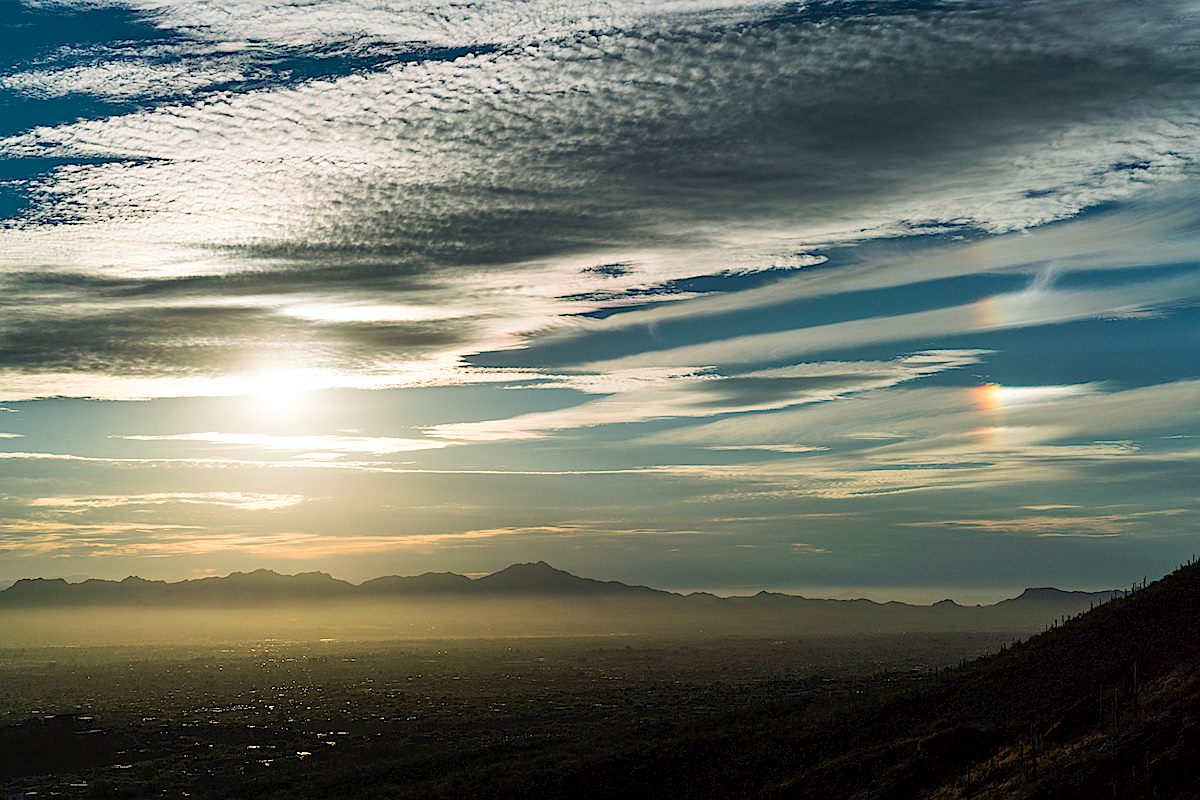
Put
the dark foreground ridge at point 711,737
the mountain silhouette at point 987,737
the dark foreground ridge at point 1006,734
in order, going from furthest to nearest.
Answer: the dark foreground ridge at point 711,737 < the mountain silhouette at point 987,737 < the dark foreground ridge at point 1006,734

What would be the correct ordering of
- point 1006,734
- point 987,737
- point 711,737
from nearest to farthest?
point 987,737 < point 1006,734 < point 711,737

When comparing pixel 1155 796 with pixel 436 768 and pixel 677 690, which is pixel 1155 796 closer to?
pixel 436 768

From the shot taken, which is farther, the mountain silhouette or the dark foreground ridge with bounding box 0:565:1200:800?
the dark foreground ridge with bounding box 0:565:1200:800

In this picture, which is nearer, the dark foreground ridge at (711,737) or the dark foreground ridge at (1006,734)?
the dark foreground ridge at (1006,734)

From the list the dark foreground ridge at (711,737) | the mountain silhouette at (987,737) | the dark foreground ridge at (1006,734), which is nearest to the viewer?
the dark foreground ridge at (1006,734)

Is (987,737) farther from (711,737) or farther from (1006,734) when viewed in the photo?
(711,737)

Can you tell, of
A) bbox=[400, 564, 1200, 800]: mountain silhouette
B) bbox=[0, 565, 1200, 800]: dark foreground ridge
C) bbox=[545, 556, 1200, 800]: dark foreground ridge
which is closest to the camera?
bbox=[545, 556, 1200, 800]: dark foreground ridge

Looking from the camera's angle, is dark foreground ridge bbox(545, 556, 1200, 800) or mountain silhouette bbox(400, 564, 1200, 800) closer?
dark foreground ridge bbox(545, 556, 1200, 800)

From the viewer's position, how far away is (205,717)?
9919 centimetres

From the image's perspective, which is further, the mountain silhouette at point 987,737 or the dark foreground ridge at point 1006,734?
the mountain silhouette at point 987,737

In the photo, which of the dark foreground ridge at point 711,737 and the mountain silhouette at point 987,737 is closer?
the mountain silhouette at point 987,737

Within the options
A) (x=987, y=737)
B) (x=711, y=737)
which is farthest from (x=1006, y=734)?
(x=711, y=737)

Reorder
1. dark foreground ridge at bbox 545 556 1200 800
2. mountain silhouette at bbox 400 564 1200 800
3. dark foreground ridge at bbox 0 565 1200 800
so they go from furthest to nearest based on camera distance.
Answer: dark foreground ridge at bbox 0 565 1200 800, mountain silhouette at bbox 400 564 1200 800, dark foreground ridge at bbox 545 556 1200 800

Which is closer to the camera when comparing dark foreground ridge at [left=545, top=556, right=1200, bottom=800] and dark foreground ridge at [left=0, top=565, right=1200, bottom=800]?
dark foreground ridge at [left=545, top=556, right=1200, bottom=800]
